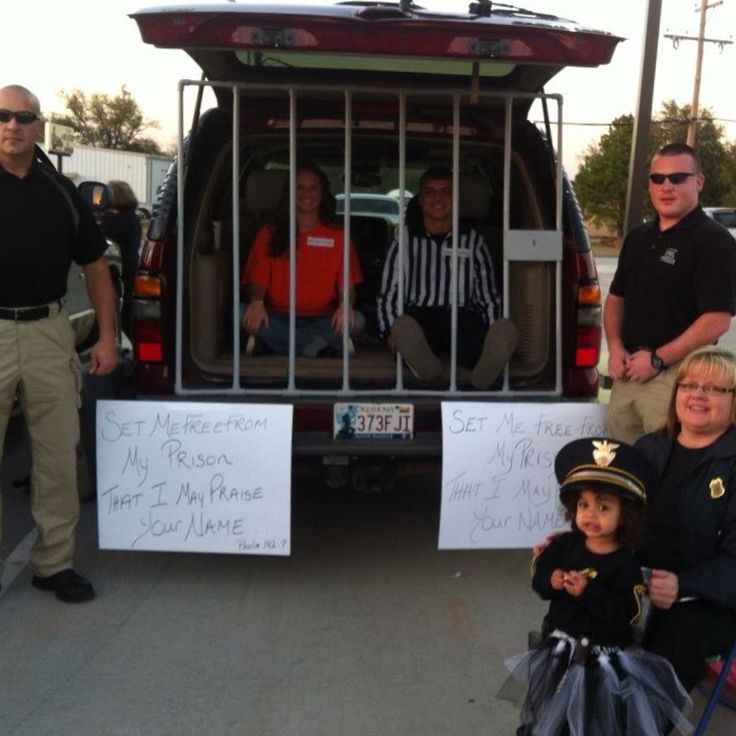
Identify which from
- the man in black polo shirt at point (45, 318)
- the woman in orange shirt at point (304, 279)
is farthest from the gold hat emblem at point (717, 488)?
the man in black polo shirt at point (45, 318)

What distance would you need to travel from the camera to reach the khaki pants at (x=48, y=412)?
4.69 m

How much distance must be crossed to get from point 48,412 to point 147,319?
0.62 metres

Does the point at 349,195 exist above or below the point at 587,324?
above

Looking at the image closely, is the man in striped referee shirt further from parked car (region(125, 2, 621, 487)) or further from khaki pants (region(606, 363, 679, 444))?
khaki pants (region(606, 363, 679, 444))

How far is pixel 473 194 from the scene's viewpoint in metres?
5.84

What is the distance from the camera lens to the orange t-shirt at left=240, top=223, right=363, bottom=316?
5.62m

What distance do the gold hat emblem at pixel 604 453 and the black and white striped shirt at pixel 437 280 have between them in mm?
2275

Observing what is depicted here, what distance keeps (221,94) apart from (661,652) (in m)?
3.40

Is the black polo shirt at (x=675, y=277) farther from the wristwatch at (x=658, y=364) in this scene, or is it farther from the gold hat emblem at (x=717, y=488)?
the gold hat emblem at (x=717, y=488)

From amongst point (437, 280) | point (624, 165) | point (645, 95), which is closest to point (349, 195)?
point (437, 280)

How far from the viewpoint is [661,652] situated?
3.40m

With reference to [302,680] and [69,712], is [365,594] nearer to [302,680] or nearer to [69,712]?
[302,680]

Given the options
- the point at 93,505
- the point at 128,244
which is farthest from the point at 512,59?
the point at 128,244

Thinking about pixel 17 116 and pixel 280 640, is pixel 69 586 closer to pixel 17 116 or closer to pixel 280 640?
pixel 280 640
